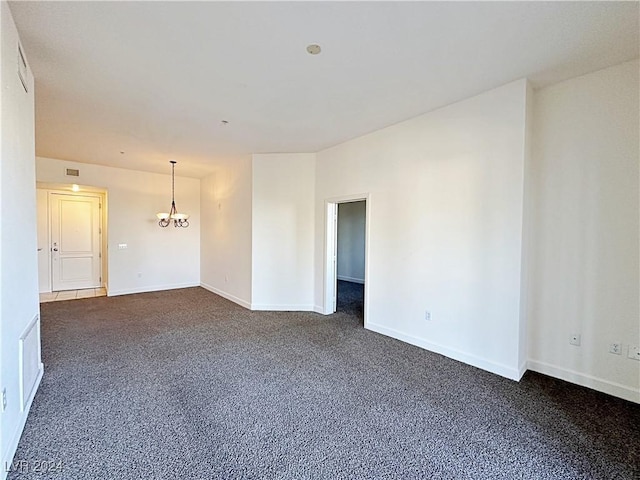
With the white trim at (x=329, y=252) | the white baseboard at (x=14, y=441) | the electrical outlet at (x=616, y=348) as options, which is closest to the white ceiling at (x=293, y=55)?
the white trim at (x=329, y=252)

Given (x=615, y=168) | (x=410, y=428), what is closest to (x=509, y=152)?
(x=615, y=168)

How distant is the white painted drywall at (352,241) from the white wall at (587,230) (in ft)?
17.9

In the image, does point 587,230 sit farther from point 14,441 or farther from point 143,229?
point 143,229

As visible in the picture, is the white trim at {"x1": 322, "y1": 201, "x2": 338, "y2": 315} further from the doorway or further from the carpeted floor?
the doorway

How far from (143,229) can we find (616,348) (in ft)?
26.9

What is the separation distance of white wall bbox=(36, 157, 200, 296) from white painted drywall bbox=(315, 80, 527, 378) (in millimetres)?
4775

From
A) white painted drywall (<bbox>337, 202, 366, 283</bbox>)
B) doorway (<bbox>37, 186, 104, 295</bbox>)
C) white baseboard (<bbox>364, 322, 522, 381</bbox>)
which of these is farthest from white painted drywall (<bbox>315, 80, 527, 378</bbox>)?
doorway (<bbox>37, 186, 104, 295</bbox>)

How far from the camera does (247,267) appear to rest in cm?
573

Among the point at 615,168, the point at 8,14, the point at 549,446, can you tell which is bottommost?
the point at 549,446

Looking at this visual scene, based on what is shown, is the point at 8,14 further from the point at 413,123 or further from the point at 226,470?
the point at 413,123

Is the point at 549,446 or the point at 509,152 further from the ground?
the point at 509,152

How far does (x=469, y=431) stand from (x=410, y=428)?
16.8 inches

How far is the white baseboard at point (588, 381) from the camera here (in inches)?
104

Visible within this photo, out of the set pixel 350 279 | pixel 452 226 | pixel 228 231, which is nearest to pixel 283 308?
pixel 228 231
